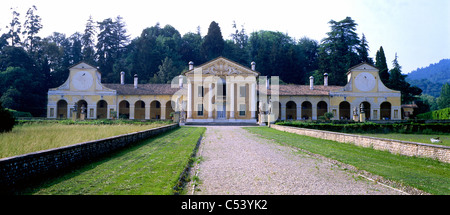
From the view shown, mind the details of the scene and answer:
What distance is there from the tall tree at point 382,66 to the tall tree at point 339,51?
419 centimetres

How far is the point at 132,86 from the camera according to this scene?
4250 centimetres

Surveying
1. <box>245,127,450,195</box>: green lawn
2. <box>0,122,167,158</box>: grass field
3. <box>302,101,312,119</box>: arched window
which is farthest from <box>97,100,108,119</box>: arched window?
<box>245,127,450,195</box>: green lawn

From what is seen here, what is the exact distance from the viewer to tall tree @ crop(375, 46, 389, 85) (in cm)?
5107

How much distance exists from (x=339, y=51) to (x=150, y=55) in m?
38.7

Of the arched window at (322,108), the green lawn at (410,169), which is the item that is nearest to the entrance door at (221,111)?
the arched window at (322,108)

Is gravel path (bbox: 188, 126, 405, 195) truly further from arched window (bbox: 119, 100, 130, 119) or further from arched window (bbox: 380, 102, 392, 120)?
arched window (bbox: 380, 102, 392, 120)

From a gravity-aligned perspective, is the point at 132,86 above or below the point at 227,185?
above

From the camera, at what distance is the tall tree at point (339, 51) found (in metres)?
54.4

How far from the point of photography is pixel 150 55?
6069 centimetres

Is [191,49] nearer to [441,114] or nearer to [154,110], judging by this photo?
[154,110]

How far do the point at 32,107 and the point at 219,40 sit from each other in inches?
1517

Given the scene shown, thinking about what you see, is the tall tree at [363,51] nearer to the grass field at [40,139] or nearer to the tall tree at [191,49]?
the tall tree at [191,49]
